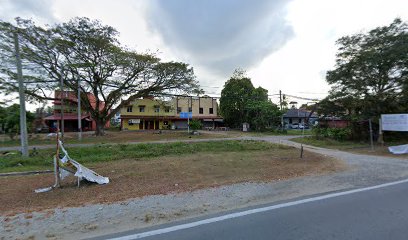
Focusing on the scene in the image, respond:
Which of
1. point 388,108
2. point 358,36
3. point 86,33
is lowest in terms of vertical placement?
point 388,108

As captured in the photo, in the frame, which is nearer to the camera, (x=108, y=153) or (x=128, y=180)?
(x=128, y=180)

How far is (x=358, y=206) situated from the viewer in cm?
479

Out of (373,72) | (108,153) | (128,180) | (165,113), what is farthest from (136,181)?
(165,113)

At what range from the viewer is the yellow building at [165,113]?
43375mm

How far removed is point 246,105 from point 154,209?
3730 cm

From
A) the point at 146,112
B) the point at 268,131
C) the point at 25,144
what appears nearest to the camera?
the point at 25,144

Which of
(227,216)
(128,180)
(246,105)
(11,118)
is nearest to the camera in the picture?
(227,216)

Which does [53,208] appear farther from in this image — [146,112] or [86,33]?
[146,112]

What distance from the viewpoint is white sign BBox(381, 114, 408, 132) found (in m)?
14.6

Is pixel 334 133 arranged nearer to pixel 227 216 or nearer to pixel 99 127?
pixel 227 216

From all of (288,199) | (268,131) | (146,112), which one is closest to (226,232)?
(288,199)

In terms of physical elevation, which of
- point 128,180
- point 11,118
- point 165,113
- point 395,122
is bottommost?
point 128,180

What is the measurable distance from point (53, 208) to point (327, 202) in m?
6.00

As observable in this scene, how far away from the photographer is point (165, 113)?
4584 cm
